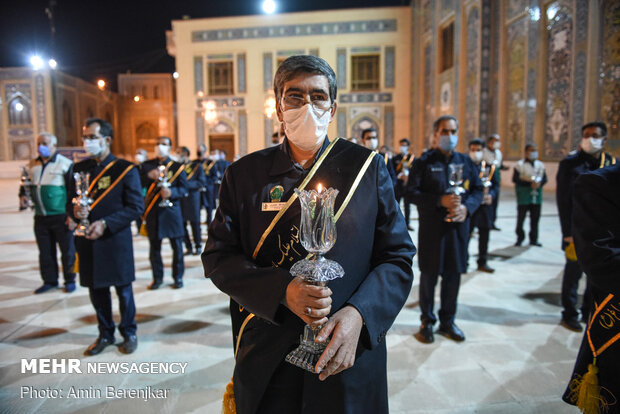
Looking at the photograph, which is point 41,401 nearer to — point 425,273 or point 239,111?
point 425,273

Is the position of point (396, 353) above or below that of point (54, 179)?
below

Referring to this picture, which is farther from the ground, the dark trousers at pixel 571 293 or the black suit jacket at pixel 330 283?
the black suit jacket at pixel 330 283

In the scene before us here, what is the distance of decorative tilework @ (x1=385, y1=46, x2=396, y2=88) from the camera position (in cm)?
2352

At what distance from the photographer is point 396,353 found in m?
3.46

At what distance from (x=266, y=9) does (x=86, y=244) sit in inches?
912

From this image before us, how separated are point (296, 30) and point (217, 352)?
23.7m

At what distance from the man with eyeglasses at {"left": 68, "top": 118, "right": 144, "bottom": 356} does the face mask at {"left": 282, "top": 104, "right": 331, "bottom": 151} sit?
2.43 meters

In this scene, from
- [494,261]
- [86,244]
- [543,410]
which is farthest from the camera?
[494,261]

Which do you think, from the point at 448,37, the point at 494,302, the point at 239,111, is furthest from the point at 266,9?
the point at 494,302

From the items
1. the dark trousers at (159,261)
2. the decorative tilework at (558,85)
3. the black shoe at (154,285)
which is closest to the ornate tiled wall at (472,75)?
the decorative tilework at (558,85)

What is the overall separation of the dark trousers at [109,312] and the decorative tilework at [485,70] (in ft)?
52.2

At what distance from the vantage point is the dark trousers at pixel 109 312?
3535mm

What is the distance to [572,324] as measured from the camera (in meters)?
3.93

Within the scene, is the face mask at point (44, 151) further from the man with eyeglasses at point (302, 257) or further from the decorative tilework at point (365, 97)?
the decorative tilework at point (365, 97)
